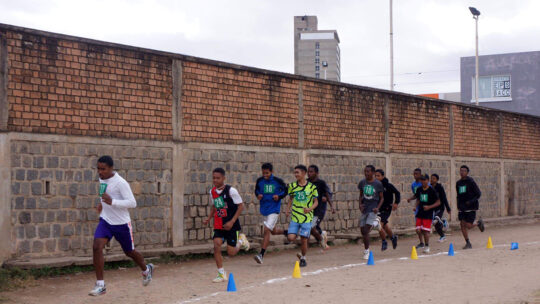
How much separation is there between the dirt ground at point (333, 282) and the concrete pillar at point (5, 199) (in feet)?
3.11

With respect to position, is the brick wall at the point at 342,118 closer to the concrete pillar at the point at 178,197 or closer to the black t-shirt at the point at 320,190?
the black t-shirt at the point at 320,190

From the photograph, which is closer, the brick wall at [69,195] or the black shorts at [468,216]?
the brick wall at [69,195]

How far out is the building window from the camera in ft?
156

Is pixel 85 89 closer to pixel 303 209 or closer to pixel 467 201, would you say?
pixel 303 209

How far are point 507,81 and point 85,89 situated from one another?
41.2m

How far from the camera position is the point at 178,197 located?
44.1 feet

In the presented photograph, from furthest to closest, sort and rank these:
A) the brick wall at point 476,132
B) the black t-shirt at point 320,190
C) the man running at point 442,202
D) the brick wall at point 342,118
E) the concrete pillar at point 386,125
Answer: the brick wall at point 476,132
the concrete pillar at point 386,125
the brick wall at point 342,118
the man running at point 442,202
the black t-shirt at point 320,190

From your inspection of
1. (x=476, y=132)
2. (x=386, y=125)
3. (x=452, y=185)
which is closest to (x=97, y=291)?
(x=386, y=125)

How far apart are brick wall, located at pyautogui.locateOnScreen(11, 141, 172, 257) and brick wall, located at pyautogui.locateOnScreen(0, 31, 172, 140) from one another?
37 centimetres

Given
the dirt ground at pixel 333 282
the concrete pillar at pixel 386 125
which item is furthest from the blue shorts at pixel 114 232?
the concrete pillar at pixel 386 125

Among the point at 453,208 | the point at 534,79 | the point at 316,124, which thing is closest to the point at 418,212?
the point at 316,124

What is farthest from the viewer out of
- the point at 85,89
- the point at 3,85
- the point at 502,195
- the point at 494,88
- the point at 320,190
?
the point at 494,88

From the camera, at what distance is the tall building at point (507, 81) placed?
46.2m

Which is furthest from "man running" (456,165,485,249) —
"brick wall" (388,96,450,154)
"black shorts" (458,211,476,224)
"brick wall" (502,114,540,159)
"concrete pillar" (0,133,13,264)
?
"brick wall" (502,114,540,159)
